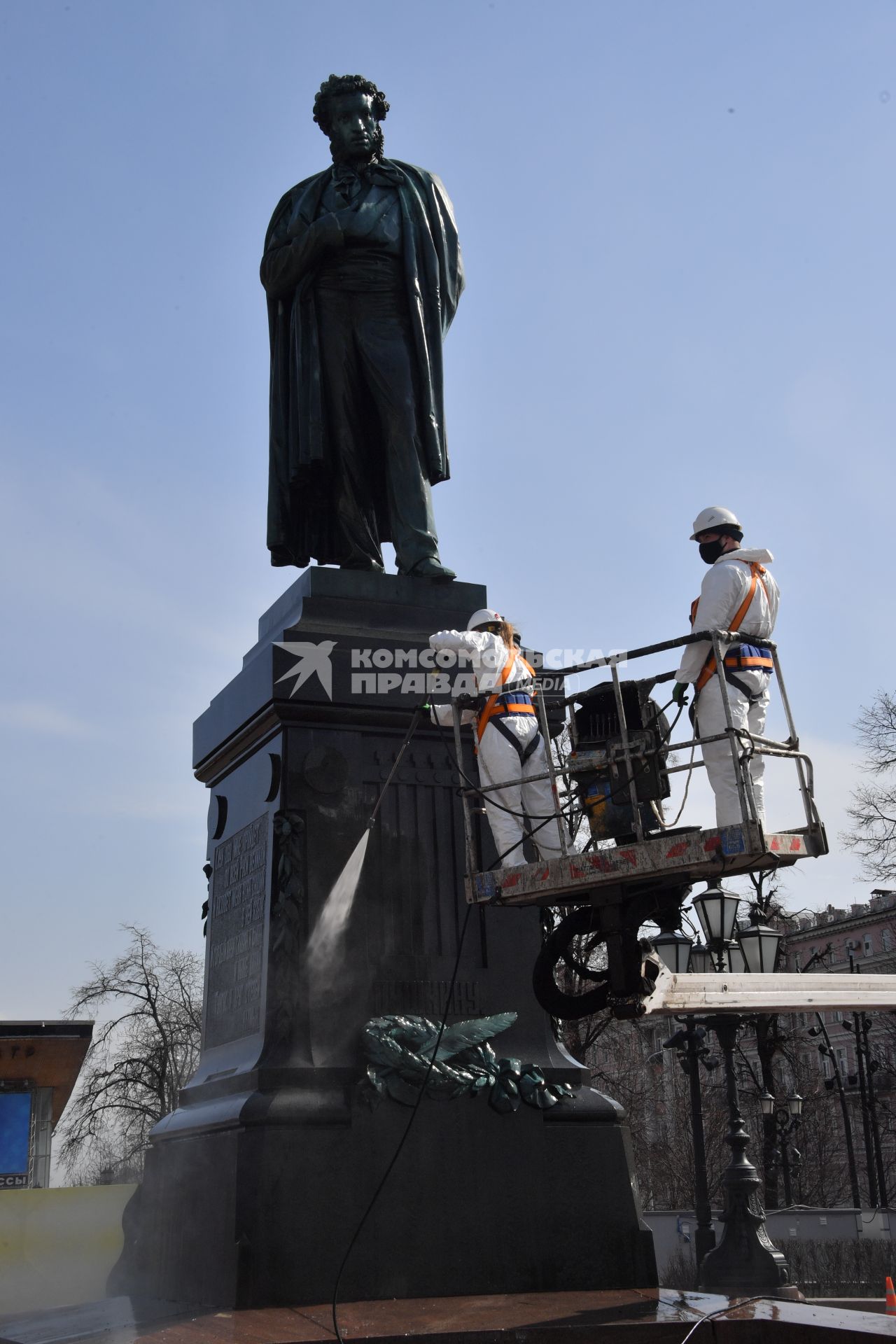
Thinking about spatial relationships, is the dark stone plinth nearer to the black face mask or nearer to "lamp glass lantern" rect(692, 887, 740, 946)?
the black face mask

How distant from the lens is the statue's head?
9430 mm

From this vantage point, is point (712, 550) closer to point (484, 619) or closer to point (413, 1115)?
point (484, 619)

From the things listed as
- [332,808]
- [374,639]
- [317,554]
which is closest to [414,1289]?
Answer: [332,808]

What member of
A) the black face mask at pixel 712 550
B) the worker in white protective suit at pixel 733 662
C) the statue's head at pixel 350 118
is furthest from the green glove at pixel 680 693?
the statue's head at pixel 350 118

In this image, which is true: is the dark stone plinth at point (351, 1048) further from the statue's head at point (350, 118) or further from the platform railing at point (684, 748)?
the statue's head at point (350, 118)

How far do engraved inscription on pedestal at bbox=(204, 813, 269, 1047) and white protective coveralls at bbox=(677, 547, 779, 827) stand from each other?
2585mm

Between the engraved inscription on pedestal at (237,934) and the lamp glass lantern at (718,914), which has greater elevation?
the lamp glass lantern at (718,914)

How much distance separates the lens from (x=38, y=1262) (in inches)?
462

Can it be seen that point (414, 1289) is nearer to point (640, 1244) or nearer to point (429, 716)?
point (640, 1244)

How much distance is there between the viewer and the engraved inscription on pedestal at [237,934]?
7.34m

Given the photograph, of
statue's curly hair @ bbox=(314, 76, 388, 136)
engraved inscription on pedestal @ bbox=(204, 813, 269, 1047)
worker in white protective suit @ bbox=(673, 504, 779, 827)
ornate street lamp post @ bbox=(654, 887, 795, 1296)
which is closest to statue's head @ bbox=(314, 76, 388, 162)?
statue's curly hair @ bbox=(314, 76, 388, 136)

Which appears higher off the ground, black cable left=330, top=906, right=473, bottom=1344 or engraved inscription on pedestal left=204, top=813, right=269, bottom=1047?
engraved inscription on pedestal left=204, top=813, right=269, bottom=1047

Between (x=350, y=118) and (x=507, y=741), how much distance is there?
195 inches

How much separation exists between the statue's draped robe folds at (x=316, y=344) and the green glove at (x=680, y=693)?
10.5 ft
